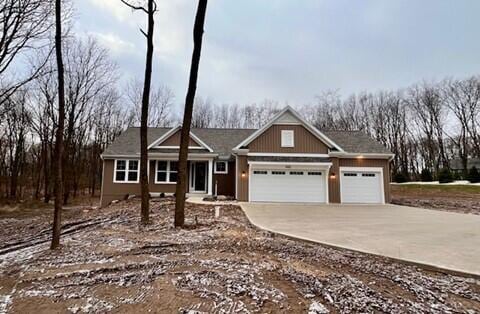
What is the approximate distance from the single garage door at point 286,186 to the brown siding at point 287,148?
1.11 meters

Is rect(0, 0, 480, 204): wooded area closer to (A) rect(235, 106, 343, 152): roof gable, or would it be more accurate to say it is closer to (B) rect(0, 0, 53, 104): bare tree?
(B) rect(0, 0, 53, 104): bare tree

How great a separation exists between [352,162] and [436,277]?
12388 millimetres

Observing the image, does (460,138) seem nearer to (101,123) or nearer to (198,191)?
(198,191)

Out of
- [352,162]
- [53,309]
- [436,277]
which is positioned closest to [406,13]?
[352,162]

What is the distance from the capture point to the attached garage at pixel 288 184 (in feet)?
50.4

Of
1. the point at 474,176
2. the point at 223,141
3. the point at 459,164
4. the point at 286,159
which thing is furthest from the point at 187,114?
the point at 459,164

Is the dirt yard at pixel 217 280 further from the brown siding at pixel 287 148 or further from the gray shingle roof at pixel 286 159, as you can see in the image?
the brown siding at pixel 287 148

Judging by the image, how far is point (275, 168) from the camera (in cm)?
1552

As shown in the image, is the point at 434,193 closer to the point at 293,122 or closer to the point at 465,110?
the point at 293,122

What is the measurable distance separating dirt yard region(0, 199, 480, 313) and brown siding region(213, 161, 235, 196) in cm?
1066

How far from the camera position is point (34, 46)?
1144 cm

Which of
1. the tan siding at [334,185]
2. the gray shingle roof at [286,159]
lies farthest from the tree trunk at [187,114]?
the tan siding at [334,185]

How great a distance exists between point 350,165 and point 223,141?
8.21 metres

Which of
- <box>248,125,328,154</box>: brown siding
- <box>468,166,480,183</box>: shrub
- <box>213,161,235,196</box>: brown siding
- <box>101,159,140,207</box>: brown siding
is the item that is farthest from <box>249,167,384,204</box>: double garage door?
<box>468,166,480,183</box>: shrub
